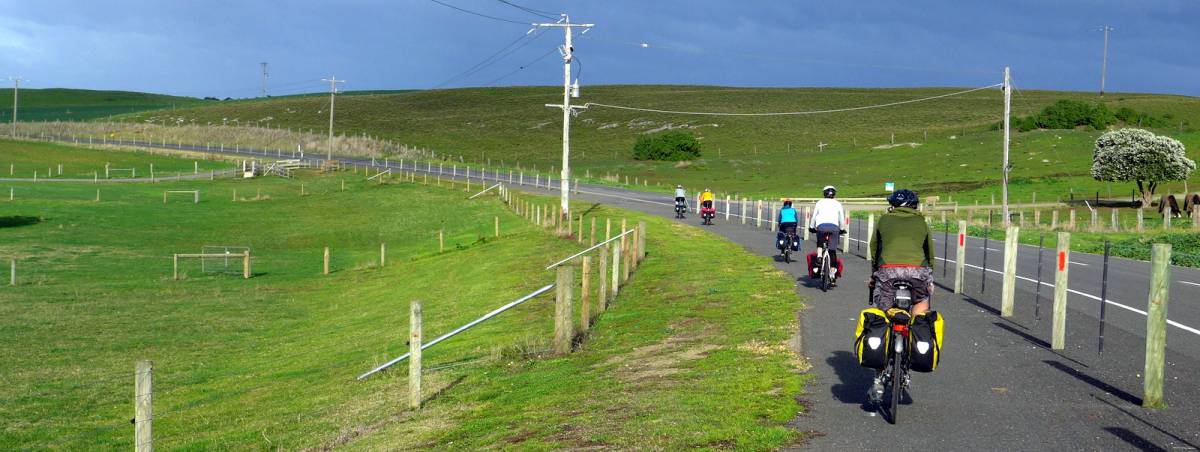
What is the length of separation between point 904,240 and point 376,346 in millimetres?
15218

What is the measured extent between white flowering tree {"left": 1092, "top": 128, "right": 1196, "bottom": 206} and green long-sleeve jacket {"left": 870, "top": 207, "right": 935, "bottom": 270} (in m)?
67.4

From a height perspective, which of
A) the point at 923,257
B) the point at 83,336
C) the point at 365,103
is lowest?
the point at 83,336

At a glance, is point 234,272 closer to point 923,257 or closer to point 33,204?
point 33,204

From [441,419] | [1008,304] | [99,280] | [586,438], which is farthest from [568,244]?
[586,438]

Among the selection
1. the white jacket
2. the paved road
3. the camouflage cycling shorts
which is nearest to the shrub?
the white jacket

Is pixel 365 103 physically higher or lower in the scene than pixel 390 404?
higher

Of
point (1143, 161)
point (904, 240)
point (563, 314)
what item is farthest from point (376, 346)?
point (1143, 161)

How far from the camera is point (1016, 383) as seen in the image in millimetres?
12477

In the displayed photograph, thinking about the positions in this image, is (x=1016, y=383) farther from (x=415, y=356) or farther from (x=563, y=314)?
(x=415, y=356)

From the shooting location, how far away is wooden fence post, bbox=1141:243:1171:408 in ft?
36.3

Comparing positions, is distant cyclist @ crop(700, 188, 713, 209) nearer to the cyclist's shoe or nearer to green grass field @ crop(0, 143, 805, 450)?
green grass field @ crop(0, 143, 805, 450)

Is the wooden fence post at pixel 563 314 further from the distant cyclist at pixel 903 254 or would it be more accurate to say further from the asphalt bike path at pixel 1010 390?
the distant cyclist at pixel 903 254

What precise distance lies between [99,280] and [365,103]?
154868mm

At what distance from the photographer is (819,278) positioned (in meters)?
23.2
